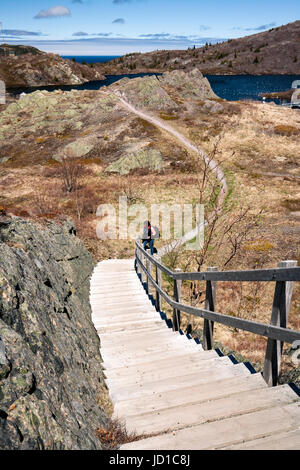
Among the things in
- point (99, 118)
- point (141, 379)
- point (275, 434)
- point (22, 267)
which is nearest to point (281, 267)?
point (275, 434)

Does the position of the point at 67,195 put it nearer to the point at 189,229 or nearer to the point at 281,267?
the point at 189,229

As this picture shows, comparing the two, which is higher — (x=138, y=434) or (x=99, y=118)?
(x=99, y=118)

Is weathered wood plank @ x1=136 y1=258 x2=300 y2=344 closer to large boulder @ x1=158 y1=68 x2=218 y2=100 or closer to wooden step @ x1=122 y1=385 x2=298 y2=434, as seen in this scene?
wooden step @ x1=122 y1=385 x2=298 y2=434

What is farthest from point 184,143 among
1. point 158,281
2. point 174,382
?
point 174,382

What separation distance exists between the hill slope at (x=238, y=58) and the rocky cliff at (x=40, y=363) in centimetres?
16556

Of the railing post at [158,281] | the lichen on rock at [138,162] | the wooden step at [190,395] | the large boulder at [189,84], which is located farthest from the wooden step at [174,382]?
the large boulder at [189,84]

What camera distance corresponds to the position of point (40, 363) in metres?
3.04

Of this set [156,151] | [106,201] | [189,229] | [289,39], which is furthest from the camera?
[289,39]

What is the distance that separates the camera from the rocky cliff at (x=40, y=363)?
7.86 ft

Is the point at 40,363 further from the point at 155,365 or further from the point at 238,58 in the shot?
the point at 238,58

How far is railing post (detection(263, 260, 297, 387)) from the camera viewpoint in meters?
3.65

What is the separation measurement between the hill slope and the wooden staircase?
541 ft

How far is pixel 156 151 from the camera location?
115 feet

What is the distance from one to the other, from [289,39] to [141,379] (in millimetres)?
196263
